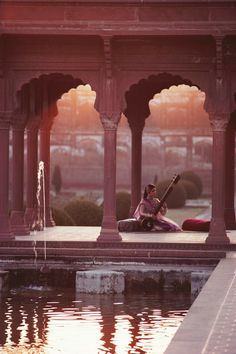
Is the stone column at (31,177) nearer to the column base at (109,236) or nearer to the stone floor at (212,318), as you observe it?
the stone floor at (212,318)

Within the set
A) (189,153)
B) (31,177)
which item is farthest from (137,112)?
(189,153)

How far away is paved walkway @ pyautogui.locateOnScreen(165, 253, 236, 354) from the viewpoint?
877cm

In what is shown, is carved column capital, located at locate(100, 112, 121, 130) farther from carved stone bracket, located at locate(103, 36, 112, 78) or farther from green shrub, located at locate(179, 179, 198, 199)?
green shrub, located at locate(179, 179, 198, 199)

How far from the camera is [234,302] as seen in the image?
11.4 metres

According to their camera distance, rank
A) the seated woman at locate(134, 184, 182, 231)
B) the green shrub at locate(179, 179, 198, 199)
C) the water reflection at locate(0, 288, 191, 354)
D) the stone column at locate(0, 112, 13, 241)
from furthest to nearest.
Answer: the green shrub at locate(179, 179, 198, 199) → the seated woman at locate(134, 184, 182, 231) → the stone column at locate(0, 112, 13, 241) → the water reflection at locate(0, 288, 191, 354)

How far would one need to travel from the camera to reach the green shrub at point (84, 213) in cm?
2414

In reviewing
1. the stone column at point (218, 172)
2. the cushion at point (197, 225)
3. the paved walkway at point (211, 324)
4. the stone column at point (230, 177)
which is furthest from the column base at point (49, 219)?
the paved walkway at point (211, 324)

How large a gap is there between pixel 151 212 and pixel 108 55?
393 centimetres

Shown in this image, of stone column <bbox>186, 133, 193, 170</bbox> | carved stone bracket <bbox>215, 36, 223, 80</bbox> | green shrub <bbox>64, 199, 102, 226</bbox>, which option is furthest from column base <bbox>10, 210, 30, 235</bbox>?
stone column <bbox>186, 133, 193, 170</bbox>

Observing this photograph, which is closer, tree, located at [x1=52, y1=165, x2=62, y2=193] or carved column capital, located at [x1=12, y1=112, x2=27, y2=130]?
carved column capital, located at [x1=12, y1=112, x2=27, y2=130]

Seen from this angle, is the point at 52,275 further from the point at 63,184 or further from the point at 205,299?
the point at 63,184

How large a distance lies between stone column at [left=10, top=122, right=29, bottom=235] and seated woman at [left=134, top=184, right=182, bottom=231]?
2.05 meters

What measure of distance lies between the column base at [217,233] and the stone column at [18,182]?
11.6ft

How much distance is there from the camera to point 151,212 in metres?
19.9
